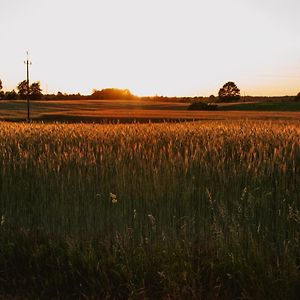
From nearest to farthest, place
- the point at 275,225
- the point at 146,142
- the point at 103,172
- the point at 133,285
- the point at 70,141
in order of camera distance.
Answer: the point at 133,285 → the point at 275,225 → the point at 103,172 → the point at 146,142 → the point at 70,141

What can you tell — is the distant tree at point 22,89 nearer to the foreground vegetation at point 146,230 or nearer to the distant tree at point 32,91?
the distant tree at point 32,91

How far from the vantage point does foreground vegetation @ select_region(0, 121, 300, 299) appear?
4.32 metres

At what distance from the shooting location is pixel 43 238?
17.6 ft

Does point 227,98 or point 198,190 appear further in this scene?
point 227,98

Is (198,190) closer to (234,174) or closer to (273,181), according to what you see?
(234,174)

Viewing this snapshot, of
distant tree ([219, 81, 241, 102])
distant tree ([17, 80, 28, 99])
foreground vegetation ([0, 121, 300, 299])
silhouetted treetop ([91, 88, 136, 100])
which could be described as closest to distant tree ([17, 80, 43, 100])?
distant tree ([17, 80, 28, 99])

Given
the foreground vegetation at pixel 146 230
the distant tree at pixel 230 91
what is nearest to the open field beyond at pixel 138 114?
the foreground vegetation at pixel 146 230

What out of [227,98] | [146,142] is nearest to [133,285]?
[146,142]

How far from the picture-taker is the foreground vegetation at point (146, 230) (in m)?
4.32

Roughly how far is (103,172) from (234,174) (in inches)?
61.4

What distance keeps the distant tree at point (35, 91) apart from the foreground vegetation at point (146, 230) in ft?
333

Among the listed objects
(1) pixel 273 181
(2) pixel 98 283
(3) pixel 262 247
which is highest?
(1) pixel 273 181

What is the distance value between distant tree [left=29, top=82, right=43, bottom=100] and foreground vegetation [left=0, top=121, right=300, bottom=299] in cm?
10140

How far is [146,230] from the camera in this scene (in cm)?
506
